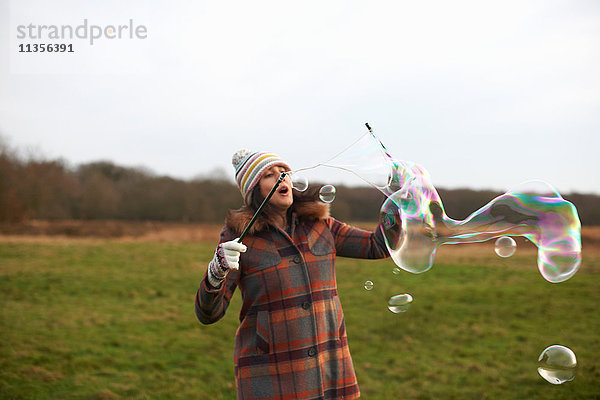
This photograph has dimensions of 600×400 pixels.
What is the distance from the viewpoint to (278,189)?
2266mm

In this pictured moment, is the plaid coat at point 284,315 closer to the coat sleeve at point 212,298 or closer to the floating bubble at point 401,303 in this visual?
the coat sleeve at point 212,298

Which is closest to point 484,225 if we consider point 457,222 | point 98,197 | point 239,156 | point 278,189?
point 457,222

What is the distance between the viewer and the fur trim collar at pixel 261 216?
7.36 feet

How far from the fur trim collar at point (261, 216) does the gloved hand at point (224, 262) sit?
21cm

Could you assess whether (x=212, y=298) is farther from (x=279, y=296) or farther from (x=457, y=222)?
(x=457, y=222)

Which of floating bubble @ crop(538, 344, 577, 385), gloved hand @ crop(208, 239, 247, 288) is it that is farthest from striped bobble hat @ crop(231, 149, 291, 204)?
floating bubble @ crop(538, 344, 577, 385)

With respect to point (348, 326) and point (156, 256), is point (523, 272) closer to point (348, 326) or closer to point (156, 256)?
point (348, 326)

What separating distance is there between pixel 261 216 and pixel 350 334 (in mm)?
4977

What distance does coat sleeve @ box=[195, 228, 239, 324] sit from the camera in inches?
81.2

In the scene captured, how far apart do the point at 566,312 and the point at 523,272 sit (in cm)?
398

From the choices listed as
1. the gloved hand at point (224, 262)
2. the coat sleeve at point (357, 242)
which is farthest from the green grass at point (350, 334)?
the gloved hand at point (224, 262)

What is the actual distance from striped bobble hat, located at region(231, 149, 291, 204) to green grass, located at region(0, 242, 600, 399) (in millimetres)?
3093

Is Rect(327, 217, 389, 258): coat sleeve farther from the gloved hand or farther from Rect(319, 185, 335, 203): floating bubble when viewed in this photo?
the gloved hand

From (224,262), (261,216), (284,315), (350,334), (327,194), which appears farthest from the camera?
(350,334)
